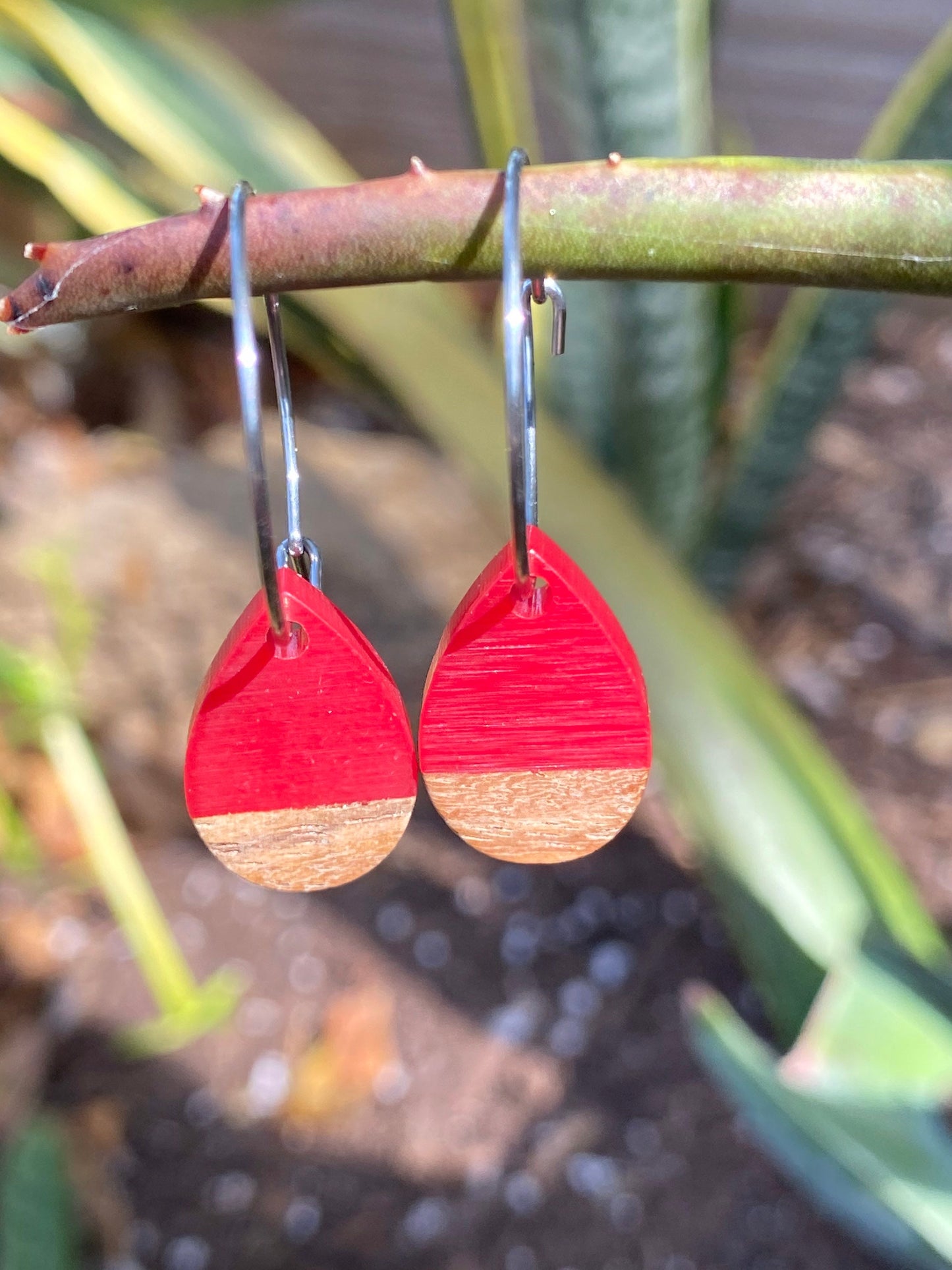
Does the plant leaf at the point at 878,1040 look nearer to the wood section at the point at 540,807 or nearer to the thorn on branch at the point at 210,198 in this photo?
the wood section at the point at 540,807

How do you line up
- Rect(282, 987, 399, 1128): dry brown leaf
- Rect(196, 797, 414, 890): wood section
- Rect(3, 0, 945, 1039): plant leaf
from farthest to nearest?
Rect(282, 987, 399, 1128): dry brown leaf, Rect(3, 0, 945, 1039): plant leaf, Rect(196, 797, 414, 890): wood section

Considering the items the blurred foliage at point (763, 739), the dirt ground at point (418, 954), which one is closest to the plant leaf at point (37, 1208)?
the dirt ground at point (418, 954)

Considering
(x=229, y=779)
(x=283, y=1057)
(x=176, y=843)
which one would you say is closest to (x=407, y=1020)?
(x=283, y=1057)

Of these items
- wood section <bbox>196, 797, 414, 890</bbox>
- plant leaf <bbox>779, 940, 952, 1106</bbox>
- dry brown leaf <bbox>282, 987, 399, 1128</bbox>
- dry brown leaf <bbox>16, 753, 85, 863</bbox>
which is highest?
wood section <bbox>196, 797, 414, 890</bbox>

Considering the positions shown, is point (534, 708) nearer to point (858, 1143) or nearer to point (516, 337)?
point (516, 337)

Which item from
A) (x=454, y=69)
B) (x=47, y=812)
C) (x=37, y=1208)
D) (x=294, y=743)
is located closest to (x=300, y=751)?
(x=294, y=743)

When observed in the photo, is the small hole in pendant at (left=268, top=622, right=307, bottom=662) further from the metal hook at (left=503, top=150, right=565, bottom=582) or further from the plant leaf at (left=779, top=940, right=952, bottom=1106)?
the plant leaf at (left=779, top=940, right=952, bottom=1106)

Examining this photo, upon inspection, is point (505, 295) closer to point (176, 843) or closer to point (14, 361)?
point (176, 843)

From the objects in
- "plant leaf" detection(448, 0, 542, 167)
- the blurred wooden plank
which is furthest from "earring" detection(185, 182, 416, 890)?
the blurred wooden plank
